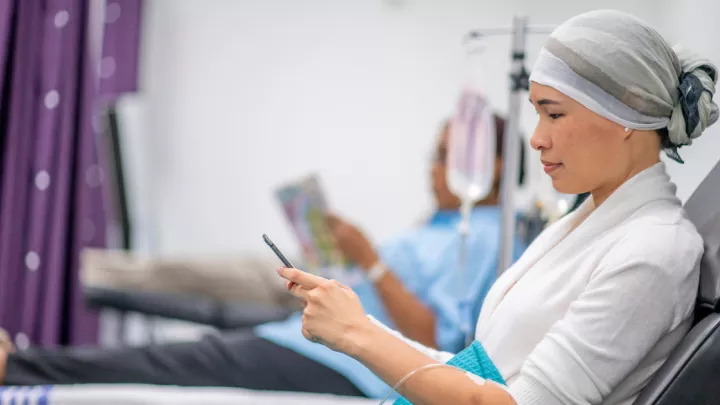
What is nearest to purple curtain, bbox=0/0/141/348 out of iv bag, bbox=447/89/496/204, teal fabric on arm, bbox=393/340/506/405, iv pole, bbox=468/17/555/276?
iv bag, bbox=447/89/496/204

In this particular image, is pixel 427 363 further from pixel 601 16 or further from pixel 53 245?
pixel 53 245

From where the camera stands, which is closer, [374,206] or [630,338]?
[630,338]

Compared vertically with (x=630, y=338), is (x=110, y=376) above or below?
below

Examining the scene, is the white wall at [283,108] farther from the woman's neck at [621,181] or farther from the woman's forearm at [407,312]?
the woman's neck at [621,181]

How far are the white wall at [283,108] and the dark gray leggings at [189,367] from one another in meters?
1.80

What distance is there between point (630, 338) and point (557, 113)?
30 centimetres

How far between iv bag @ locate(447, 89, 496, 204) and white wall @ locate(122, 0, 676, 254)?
1.89 meters

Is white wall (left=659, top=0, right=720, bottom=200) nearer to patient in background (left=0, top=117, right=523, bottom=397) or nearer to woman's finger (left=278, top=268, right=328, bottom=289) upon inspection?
woman's finger (left=278, top=268, right=328, bottom=289)

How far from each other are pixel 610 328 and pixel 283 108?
129 inches

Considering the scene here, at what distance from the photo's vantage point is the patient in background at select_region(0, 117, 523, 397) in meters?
2.19

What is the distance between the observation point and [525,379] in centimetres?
102

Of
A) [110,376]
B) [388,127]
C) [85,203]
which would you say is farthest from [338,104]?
[110,376]

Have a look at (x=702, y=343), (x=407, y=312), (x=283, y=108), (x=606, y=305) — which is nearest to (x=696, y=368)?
(x=702, y=343)

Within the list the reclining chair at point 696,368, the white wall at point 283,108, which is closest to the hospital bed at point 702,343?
the reclining chair at point 696,368
